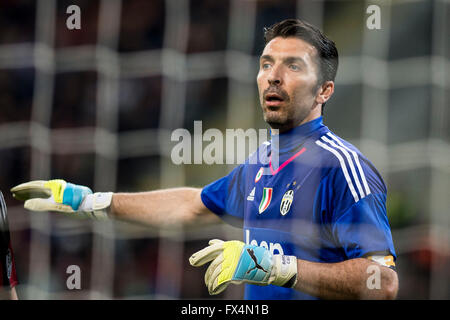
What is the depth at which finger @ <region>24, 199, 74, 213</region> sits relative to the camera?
2834 mm

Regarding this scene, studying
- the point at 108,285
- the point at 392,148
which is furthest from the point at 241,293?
the point at 392,148

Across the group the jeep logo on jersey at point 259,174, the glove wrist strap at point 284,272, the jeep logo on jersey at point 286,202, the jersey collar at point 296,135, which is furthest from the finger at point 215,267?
the jersey collar at point 296,135

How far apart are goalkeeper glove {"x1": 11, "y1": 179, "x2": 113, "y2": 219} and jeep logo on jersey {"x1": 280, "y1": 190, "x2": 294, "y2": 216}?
902mm

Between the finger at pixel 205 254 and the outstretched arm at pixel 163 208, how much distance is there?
0.61 metres

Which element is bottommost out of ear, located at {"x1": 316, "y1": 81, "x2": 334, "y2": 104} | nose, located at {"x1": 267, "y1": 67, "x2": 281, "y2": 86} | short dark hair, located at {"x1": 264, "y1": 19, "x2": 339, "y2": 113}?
ear, located at {"x1": 316, "y1": 81, "x2": 334, "y2": 104}

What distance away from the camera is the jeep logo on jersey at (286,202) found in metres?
2.38

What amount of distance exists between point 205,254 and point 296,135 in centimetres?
66

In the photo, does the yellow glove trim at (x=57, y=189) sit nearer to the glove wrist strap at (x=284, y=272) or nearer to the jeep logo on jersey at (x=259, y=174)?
the jeep logo on jersey at (x=259, y=174)

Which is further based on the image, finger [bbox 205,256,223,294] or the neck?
the neck

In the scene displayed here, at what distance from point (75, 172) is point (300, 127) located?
8.61 ft

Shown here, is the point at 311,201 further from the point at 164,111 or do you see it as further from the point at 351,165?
the point at 164,111
